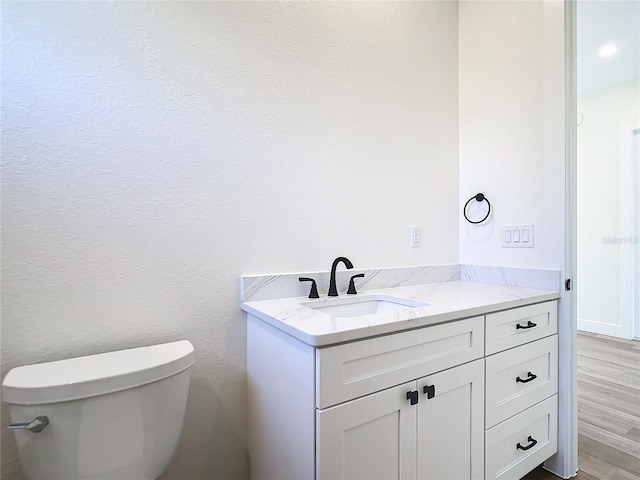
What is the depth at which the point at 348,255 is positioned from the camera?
61.3 inches

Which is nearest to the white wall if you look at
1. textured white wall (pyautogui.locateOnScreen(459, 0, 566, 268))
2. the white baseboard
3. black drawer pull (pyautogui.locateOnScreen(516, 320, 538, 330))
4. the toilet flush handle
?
the white baseboard

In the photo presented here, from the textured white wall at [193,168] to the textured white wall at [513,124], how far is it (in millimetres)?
98

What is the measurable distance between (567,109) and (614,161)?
2694 mm

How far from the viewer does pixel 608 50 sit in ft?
9.00

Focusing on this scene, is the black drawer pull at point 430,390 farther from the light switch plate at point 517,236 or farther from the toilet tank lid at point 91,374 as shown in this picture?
the light switch plate at point 517,236

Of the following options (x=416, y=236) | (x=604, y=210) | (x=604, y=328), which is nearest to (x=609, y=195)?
(x=604, y=210)

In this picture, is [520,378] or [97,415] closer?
[97,415]

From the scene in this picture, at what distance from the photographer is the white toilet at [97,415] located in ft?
2.57

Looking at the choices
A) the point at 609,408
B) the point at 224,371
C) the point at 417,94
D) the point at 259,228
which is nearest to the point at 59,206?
the point at 259,228

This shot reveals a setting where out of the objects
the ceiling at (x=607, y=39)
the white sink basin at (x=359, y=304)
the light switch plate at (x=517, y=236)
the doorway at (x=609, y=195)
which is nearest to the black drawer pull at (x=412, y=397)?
the white sink basin at (x=359, y=304)

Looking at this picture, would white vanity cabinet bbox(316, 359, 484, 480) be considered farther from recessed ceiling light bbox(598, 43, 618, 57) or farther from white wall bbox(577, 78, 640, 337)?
white wall bbox(577, 78, 640, 337)

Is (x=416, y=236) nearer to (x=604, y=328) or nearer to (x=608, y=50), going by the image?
(x=608, y=50)

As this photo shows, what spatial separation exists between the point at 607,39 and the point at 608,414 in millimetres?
2708

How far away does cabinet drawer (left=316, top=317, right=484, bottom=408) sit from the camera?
2.81ft
